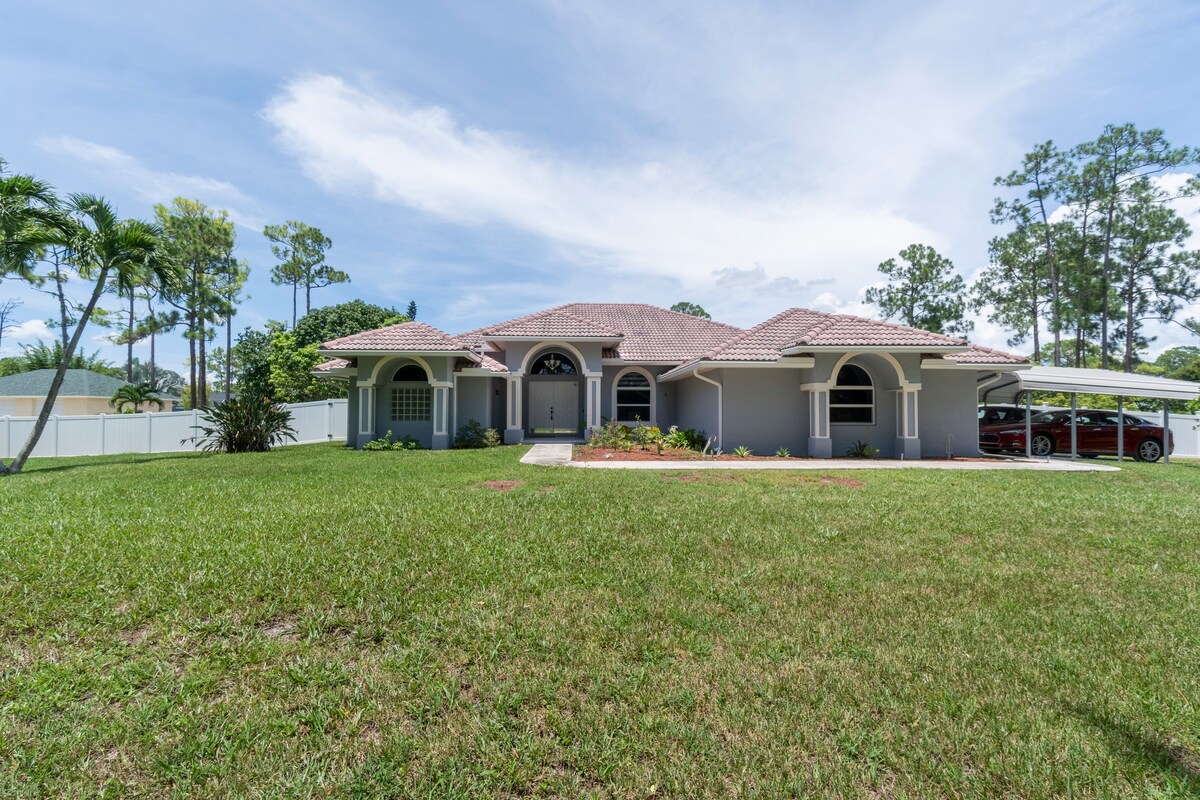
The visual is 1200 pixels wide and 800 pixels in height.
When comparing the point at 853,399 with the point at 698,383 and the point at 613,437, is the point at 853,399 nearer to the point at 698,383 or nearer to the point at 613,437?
the point at 698,383

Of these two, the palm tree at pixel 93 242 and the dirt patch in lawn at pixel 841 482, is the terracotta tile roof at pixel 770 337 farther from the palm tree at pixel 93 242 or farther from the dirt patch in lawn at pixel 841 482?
the palm tree at pixel 93 242

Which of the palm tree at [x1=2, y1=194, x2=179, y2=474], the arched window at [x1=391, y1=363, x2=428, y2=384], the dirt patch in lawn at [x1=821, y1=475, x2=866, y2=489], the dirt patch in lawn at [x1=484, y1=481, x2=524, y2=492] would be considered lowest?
the dirt patch in lawn at [x1=821, y1=475, x2=866, y2=489]

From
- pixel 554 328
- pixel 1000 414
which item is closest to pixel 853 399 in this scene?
pixel 1000 414

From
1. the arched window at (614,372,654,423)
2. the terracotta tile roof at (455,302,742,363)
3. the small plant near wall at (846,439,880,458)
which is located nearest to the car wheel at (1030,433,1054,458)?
the small plant near wall at (846,439,880,458)

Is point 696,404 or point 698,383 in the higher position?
point 698,383

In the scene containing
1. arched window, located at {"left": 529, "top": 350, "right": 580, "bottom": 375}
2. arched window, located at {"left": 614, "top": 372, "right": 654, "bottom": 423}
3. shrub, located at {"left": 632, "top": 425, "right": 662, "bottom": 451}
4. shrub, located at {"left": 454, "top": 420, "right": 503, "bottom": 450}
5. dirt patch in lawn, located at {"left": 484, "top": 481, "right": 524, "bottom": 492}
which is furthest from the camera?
arched window, located at {"left": 614, "top": 372, "right": 654, "bottom": 423}

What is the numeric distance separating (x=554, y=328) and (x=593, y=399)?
2756mm

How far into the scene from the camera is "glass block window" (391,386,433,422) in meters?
16.9

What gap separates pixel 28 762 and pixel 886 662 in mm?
4643

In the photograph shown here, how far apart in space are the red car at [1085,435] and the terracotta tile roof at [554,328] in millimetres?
13070

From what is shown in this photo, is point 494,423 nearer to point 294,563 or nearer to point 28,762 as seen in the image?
point 294,563

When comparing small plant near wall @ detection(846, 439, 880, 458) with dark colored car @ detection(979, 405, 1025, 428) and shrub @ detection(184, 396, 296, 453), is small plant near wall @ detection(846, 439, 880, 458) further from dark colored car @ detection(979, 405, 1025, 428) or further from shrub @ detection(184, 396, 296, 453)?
shrub @ detection(184, 396, 296, 453)

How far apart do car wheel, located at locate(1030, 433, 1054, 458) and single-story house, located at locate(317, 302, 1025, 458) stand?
9.68 ft

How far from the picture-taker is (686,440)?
51.5 feet
